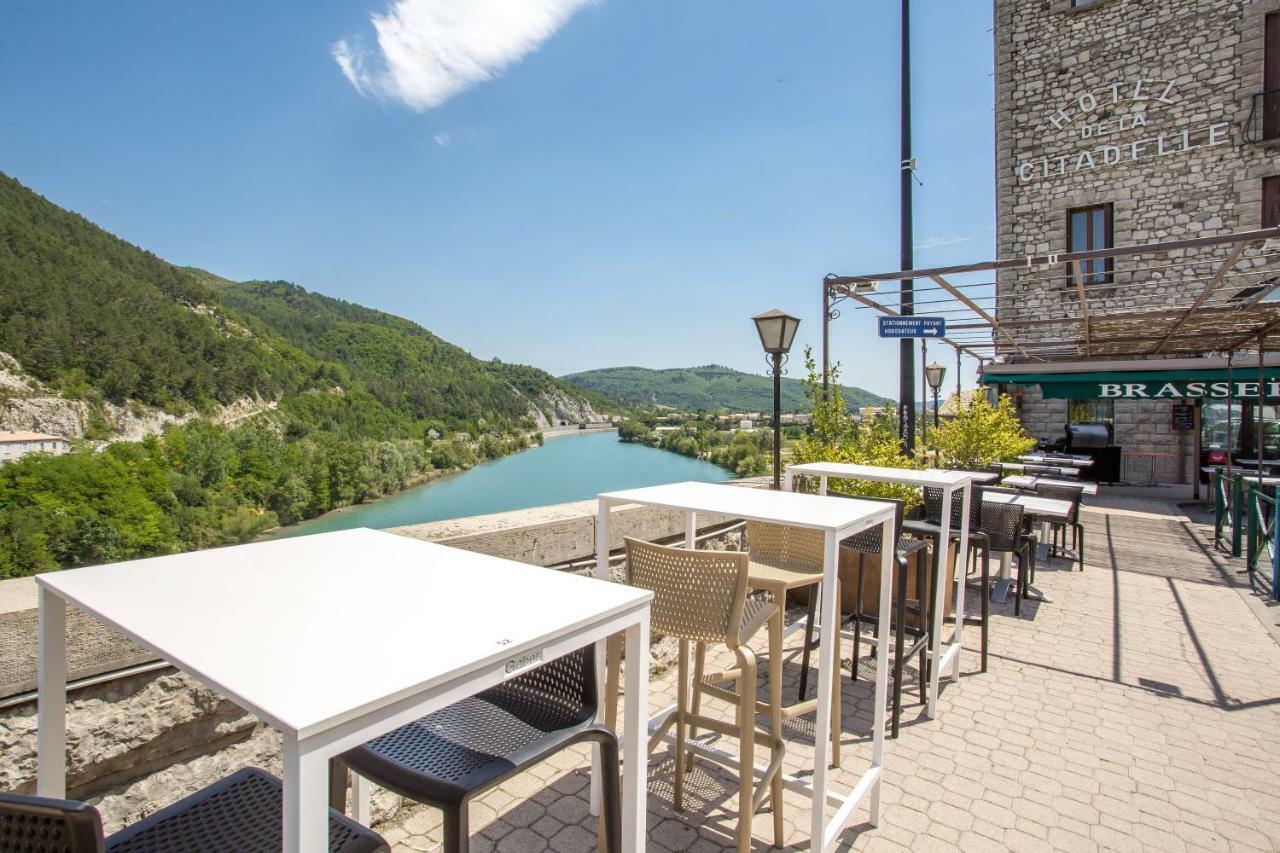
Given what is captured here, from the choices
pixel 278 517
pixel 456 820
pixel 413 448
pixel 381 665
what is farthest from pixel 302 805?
pixel 413 448

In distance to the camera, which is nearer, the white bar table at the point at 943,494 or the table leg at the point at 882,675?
the table leg at the point at 882,675

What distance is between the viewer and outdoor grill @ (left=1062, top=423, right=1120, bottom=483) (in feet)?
44.0

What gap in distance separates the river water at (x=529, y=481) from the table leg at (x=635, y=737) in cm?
1070

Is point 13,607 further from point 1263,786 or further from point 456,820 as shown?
point 1263,786

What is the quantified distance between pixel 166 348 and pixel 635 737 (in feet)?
63.2

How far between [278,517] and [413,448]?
335 inches

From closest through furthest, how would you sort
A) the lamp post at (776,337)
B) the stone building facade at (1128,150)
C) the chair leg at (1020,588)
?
the chair leg at (1020,588), the lamp post at (776,337), the stone building facade at (1128,150)

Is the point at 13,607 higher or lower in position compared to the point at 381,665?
lower

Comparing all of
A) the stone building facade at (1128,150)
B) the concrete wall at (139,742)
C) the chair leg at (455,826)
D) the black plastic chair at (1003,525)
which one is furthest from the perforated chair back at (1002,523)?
the stone building facade at (1128,150)

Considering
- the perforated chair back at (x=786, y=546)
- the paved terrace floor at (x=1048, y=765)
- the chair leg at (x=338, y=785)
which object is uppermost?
the perforated chair back at (x=786, y=546)

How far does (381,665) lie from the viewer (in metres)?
0.86

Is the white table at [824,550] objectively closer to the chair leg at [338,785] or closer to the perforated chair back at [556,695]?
the perforated chair back at [556,695]

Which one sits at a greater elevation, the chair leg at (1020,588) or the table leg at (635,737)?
the table leg at (635,737)

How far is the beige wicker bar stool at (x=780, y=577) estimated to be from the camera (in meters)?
2.04
